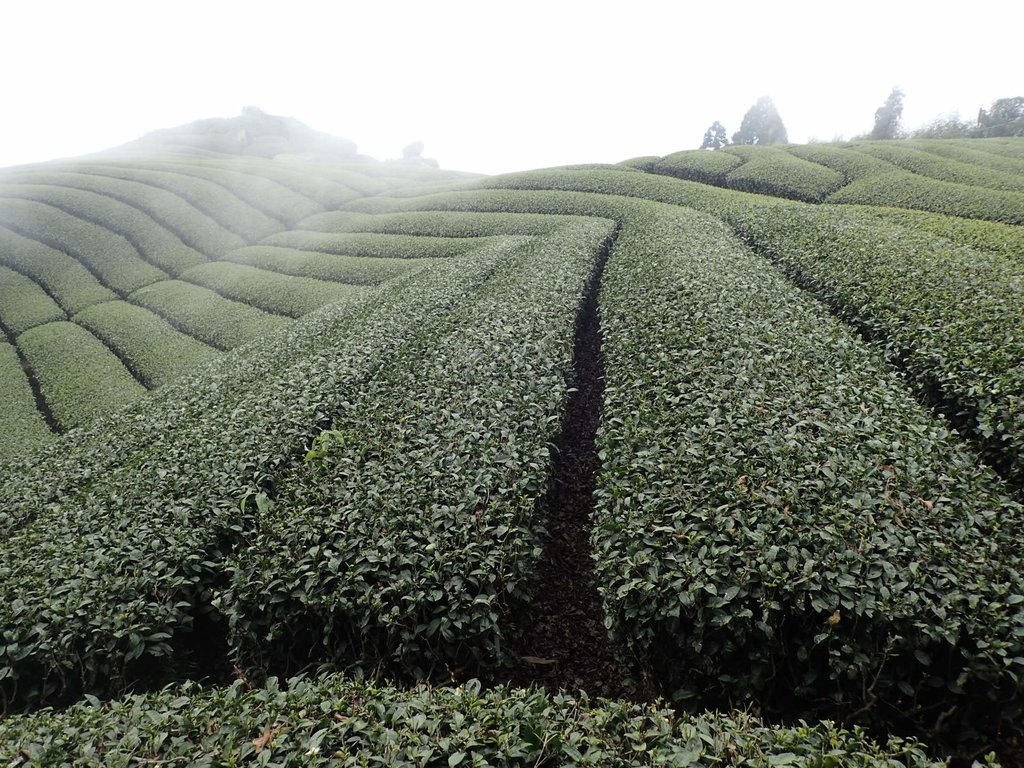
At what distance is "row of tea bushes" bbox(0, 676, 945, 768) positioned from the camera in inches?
132

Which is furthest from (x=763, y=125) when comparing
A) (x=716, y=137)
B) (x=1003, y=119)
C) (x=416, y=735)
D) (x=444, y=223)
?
(x=416, y=735)

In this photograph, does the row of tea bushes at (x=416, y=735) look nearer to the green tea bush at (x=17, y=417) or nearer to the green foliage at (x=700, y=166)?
the green tea bush at (x=17, y=417)

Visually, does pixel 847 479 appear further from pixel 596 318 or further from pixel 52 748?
pixel 596 318

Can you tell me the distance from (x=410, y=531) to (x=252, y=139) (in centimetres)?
10545

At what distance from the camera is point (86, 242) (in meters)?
30.3

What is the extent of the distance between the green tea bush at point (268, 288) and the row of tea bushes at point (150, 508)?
9189mm

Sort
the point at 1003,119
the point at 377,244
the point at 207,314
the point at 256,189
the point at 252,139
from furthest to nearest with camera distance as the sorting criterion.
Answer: the point at 252,139 → the point at 1003,119 → the point at 256,189 → the point at 377,244 → the point at 207,314

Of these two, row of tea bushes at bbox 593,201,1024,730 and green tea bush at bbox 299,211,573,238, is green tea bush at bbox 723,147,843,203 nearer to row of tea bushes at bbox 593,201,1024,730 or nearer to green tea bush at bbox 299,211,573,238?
green tea bush at bbox 299,211,573,238

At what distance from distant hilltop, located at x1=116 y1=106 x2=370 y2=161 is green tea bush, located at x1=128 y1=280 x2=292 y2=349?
6157cm

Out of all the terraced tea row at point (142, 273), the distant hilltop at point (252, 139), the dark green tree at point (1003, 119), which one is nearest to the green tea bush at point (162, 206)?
the terraced tea row at point (142, 273)

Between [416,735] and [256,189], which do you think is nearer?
[416,735]

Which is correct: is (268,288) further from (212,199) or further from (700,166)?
(700,166)

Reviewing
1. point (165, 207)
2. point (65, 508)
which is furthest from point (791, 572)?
point (165, 207)

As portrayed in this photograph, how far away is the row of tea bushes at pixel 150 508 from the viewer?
5496 millimetres
